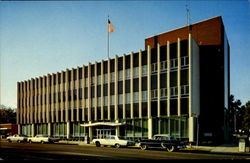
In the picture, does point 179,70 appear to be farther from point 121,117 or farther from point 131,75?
point 121,117

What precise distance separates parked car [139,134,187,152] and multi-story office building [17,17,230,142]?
26.9ft

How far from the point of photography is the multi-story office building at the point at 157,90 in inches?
1495

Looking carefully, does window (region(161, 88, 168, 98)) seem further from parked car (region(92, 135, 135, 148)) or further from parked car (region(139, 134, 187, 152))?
parked car (region(139, 134, 187, 152))

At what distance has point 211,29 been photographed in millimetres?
43188

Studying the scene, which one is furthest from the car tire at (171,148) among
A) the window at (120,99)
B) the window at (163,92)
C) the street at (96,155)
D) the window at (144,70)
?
the window at (120,99)

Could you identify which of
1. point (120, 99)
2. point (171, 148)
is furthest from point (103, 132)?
point (171, 148)

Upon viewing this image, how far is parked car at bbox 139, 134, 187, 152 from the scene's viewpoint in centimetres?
A: 2730

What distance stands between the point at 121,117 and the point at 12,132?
135ft

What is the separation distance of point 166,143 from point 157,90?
13935 millimetres

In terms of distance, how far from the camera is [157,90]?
133ft

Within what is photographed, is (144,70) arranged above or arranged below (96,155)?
above

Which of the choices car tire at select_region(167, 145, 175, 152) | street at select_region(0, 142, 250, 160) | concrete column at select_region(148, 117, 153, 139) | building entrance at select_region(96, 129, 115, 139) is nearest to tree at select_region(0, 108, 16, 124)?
building entrance at select_region(96, 129, 115, 139)

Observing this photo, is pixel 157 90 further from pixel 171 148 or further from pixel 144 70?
pixel 171 148

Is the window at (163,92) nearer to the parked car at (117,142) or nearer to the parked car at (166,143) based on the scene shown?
the parked car at (117,142)
